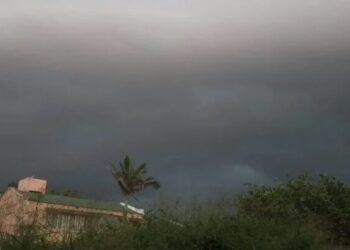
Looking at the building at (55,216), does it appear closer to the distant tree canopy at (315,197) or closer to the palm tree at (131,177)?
the distant tree canopy at (315,197)

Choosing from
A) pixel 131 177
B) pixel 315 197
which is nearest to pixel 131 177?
pixel 131 177

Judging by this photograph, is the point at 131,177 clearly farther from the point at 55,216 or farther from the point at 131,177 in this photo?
the point at 55,216

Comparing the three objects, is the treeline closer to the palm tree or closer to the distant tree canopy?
the distant tree canopy

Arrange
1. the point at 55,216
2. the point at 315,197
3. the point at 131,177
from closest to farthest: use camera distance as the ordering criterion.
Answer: the point at 55,216
the point at 315,197
the point at 131,177

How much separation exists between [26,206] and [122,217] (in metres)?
2.11

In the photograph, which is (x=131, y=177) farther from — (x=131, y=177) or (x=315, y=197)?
(x=315, y=197)

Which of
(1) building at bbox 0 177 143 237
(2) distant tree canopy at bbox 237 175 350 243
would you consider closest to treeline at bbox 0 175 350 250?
(1) building at bbox 0 177 143 237

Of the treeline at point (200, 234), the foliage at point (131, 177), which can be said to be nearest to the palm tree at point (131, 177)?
the foliage at point (131, 177)

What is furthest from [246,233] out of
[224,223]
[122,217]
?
[122,217]

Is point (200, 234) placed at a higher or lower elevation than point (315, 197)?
lower

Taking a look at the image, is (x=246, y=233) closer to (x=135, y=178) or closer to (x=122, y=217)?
(x=122, y=217)

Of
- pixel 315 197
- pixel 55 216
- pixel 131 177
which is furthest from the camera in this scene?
pixel 131 177

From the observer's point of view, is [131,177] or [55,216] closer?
[55,216]

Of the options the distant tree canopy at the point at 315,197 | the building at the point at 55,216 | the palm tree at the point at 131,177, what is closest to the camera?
the building at the point at 55,216
